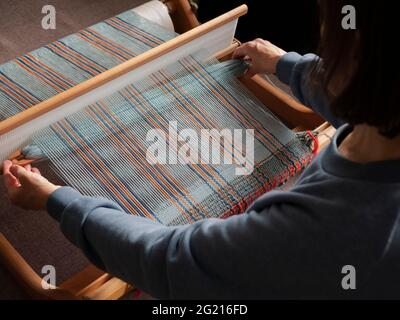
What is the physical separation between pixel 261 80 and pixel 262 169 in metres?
0.33

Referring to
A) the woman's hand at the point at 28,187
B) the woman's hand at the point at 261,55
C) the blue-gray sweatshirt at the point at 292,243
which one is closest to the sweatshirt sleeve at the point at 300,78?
the woman's hand at the point at 261,55

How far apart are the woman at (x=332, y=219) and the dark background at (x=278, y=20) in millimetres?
1191

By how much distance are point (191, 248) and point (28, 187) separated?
0.43 m

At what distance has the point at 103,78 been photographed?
1.04 m

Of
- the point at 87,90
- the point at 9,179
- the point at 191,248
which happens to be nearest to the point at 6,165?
the point at 9,179

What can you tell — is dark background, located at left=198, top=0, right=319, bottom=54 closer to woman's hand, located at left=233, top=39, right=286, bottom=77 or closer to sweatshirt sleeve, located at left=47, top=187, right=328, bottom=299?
woman's hand, located at left=233, top=39, right=286, bottom=77

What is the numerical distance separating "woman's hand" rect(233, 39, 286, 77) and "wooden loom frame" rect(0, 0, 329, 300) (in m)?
0.06

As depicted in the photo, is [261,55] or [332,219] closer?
[332,219]

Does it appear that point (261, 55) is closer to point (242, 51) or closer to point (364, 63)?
point (242, 51)

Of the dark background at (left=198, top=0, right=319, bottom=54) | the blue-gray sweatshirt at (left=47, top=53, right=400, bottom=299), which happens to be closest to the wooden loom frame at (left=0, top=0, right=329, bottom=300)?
the blue-gray sweatshirt at (left=47, top=53, right=400, bottom=299)

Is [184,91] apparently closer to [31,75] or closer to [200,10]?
[31,75]

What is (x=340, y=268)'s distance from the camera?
56 centimetres

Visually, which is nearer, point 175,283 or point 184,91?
point 175,283

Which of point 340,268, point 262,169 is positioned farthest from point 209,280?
point 262,169
